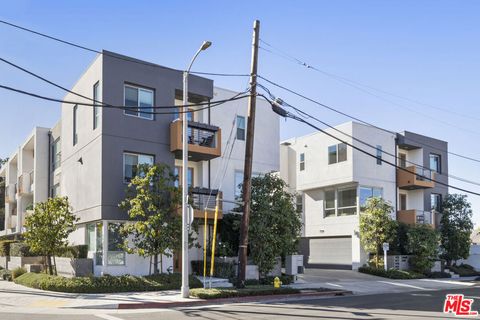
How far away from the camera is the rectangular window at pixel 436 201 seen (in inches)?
1574

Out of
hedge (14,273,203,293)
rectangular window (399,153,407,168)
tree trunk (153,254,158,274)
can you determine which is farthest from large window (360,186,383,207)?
tree trunk (153,254,158,274)

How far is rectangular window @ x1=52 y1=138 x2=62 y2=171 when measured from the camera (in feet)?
108

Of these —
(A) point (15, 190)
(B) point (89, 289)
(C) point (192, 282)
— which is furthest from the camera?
(A) point (15, 190)

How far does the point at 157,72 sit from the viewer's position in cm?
2528

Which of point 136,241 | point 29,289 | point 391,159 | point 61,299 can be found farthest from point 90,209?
point 391,159

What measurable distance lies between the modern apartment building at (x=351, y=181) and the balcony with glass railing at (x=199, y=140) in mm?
11206

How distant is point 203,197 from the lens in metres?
25.8

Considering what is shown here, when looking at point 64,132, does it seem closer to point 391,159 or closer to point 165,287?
point 165,287

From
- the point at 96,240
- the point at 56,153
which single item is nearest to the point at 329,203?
the point at 96,240

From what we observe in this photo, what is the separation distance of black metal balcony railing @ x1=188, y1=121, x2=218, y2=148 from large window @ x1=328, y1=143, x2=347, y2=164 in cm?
1224

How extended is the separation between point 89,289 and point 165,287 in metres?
2.89

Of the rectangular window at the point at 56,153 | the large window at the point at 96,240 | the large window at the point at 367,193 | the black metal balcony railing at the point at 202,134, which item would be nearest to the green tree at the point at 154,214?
the large window at the point at 96,240

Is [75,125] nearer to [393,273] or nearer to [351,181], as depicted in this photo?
[351,181]

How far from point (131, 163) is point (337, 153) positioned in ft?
54.7
